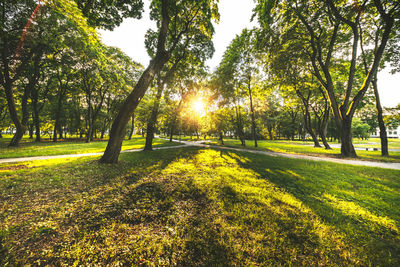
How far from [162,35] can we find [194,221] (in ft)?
32.5

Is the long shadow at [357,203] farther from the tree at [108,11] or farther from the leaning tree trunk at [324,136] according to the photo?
the leaning tree trunk at [324,136]

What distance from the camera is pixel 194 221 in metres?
2.88

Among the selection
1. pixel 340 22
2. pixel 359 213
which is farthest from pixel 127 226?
pixel 340 22

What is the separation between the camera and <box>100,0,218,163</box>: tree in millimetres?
7039

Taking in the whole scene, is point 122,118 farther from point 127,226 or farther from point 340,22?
point 340,22

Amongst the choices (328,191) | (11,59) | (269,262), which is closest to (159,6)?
(269,262)

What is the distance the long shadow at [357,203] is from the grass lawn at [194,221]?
2 centimetres

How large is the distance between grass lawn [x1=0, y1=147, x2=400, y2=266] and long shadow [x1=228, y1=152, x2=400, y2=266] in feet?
0.07

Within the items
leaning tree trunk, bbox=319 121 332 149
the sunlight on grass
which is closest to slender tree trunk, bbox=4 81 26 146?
Result: the sunlight on grass

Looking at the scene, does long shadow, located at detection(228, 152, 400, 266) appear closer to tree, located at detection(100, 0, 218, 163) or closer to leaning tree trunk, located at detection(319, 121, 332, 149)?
tree, located at detection(100, 0, 218, 163)

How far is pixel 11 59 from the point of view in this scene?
11133 millimetres

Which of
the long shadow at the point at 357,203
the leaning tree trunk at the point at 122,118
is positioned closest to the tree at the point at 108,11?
the leaning tree trunk at the point at 122,118

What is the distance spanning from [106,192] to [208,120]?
1749 cm

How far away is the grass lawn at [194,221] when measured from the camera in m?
2.04
